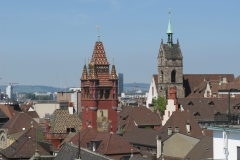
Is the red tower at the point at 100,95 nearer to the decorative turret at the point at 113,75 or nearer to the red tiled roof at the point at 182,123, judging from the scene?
the decorative turret at the point at 113,75

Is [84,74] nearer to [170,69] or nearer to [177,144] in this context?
[177,144]

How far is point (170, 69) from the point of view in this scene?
538 feet

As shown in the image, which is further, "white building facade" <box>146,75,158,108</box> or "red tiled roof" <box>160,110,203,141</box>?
"white building facade" <box>146,75,158,108</box>

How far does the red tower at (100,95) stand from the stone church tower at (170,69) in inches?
3087

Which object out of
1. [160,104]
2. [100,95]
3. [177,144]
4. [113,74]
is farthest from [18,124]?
[160,104]

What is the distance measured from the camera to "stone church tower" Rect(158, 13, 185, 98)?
6412 inches


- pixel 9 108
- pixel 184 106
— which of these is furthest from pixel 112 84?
pixel 9 108

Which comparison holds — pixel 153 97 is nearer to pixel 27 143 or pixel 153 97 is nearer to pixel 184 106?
pixel 184 106

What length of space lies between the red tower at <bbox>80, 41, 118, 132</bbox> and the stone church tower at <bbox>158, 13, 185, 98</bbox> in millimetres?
78406

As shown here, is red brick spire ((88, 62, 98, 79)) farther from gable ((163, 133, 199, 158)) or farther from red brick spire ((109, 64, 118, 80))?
gable ((163, 133, 199, 158))

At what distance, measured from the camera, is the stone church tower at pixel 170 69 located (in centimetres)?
16288

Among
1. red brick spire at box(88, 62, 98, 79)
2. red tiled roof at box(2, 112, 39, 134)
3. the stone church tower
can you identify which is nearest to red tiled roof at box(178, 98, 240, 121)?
red tiled roof at box(2, 112, 39, 134)

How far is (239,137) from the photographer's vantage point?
730 inches

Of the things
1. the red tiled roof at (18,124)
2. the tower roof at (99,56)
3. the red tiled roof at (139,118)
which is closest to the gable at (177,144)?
the tower roof at (99,56)
